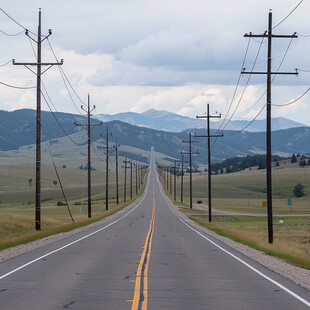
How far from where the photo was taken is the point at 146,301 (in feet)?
44.7

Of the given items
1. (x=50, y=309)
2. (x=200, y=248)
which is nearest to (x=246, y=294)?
(x=50, y=309)

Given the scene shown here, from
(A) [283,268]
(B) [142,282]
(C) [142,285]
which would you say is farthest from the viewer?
(A) [283,268]

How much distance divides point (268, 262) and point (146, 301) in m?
11.1

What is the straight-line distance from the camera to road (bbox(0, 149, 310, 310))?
1360 cm

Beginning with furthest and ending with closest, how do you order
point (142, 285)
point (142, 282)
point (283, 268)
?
point (283, 268), point (142, 282), point (142, 285)

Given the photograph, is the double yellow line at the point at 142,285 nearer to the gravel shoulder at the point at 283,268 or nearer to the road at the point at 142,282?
the road at the point at 142,282

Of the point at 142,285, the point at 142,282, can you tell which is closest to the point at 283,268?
the point at 142,282

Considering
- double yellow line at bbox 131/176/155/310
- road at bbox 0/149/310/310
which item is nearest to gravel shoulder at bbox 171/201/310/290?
road at bbox 0/149/310/310

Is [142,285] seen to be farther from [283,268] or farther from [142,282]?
[283,268]

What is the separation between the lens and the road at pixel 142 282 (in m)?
13.6

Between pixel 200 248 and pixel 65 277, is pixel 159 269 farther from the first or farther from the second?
pixel 200 248

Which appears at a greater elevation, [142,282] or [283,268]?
[142,282]

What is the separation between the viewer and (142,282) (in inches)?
663

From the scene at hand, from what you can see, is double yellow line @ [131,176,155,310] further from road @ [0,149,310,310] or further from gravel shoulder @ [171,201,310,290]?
gravel shoulder @ [171,201,310,290]
